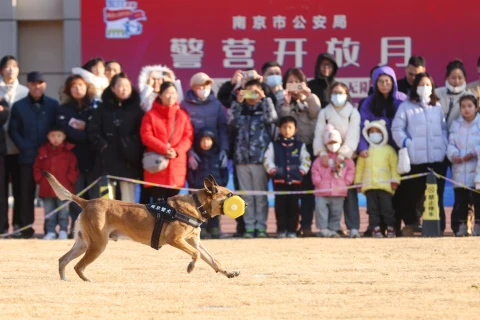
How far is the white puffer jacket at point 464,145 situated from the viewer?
620 inches

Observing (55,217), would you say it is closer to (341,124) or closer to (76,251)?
(341,124)

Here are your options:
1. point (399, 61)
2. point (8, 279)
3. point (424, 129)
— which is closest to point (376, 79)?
point (424, 129)

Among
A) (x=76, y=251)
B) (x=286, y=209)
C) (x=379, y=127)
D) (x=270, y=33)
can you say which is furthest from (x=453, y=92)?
(x=76, y=251)

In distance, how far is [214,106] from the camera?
16.4m

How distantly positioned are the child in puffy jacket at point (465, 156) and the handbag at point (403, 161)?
2.05 feet

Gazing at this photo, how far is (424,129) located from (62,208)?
5.32 metres

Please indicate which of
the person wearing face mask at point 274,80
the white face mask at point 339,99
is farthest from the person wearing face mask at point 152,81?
the white face mask at point 339,99

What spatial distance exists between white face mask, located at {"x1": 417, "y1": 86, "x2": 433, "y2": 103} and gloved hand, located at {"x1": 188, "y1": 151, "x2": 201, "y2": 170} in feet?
10.7

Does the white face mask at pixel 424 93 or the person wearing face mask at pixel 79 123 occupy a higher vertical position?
the white face mask at pixel 424 93

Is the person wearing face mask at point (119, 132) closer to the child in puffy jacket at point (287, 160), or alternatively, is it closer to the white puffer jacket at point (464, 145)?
the child in puffy jacket at point (287, 160)

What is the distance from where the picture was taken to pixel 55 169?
16.3 meters

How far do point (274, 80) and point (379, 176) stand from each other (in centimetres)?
213

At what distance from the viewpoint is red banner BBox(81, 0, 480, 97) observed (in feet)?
65.3

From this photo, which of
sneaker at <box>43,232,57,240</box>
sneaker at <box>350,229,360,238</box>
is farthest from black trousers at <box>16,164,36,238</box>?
sneaker at <box>350,229,360,238</box>
